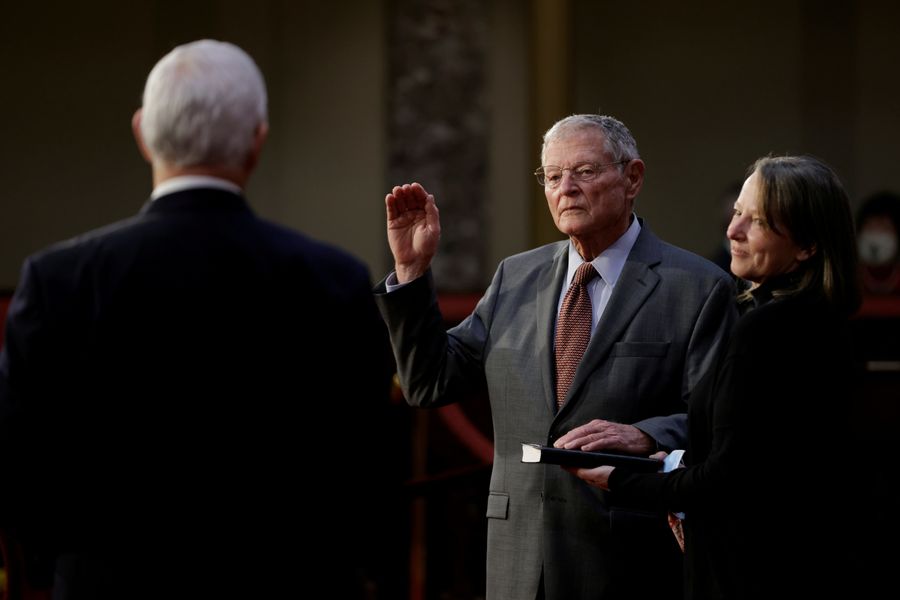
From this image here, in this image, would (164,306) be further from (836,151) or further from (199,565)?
(836,151)

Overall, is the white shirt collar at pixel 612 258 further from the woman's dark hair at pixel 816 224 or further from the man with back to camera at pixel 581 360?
the woman's dark hair at pixel 816 224

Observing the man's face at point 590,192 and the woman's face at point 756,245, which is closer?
the woman's face at point 756,245

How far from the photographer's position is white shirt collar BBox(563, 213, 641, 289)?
3.21 m

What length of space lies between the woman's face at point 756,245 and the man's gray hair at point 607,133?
55cm

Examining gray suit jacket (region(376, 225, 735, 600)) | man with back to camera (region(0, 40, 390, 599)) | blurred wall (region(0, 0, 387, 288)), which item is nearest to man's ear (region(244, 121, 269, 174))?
man with back to camera (region(0, 40, 390, 599))

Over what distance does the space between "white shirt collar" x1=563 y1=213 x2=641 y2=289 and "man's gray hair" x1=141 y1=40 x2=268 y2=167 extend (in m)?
1.33

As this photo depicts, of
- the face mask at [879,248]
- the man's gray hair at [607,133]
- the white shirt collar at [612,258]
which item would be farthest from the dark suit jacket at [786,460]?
the face mask at [879,248]

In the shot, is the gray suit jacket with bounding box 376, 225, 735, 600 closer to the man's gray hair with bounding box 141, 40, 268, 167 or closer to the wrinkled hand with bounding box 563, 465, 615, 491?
the wrinkled hand with bounding box 563, 465, 615, 491

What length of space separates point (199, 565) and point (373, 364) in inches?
16.8

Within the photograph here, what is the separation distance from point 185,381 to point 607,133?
1.56 meters

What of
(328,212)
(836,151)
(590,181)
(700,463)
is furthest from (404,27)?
(700,463)

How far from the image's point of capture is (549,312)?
3.21 meters

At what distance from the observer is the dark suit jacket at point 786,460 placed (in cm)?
242

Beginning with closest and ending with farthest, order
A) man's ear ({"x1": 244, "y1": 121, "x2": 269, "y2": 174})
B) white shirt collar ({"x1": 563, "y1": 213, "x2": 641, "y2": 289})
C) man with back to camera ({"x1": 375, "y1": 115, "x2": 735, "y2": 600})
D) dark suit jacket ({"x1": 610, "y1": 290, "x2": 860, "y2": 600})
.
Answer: man's ear ({"x1": 244, "y1": 121, "x2": 269, "y2": 174}) → dark suit jacket ({"x1": 610, "y1": 290, "x2": 860, "y2": 600}) → man with back to camera ({"x1": 375, "y1": 115, "x2": 735, "y2": 600}) → white shirt collar ({"x1": 563, "y1": 213, "x2": 641, "y2": 289})
